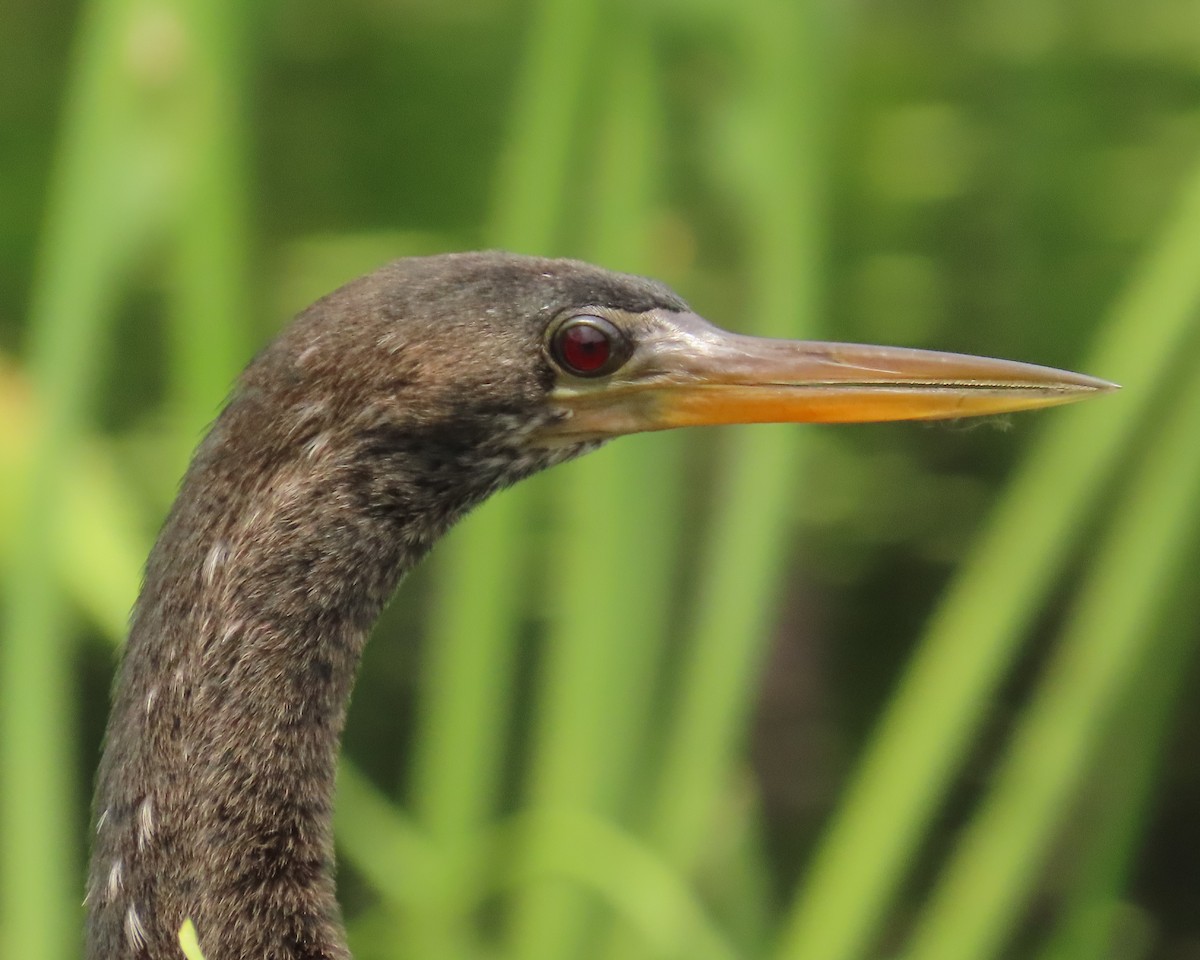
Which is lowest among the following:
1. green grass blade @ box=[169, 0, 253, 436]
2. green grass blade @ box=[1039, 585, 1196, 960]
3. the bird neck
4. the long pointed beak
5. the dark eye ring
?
green grass blade @ box=[1039, 585, 1196, 960]

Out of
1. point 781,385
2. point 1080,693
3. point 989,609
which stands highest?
point 781,385

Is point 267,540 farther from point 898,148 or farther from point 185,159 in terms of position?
point 898,148

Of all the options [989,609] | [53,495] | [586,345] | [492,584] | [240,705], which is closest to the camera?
[240,705]

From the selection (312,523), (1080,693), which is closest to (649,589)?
(1080,693)

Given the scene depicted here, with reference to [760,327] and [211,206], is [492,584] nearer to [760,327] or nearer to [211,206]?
[760,327]

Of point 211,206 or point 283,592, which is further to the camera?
point 211,206

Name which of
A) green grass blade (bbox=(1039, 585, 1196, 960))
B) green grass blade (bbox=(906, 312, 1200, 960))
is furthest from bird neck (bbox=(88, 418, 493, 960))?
green grass blade (bbox=(1039, 585, 1196, 960))

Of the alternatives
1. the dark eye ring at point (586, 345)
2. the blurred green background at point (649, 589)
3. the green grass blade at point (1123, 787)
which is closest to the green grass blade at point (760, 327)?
the blurred green background at point (649, 589)

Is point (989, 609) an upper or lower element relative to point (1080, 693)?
upper

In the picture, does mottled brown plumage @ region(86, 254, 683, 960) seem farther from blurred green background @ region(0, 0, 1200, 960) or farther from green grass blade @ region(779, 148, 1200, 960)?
green grass blade @ region(779, 148, 1200, 960)
